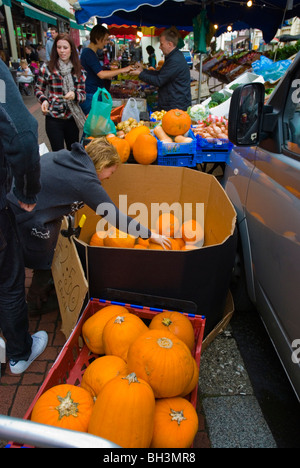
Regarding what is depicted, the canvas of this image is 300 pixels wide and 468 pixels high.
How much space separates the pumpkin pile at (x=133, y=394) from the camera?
135cm

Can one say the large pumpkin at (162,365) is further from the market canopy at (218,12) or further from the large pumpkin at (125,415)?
the market canopy at (218,12)

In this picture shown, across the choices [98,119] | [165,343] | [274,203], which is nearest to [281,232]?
[274,203]

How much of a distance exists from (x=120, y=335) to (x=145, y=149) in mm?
2239

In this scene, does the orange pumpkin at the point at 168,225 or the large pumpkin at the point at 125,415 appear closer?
the large pumpkin at the point at 125,415

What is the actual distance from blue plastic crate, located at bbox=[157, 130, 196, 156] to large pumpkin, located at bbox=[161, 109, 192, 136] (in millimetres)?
245

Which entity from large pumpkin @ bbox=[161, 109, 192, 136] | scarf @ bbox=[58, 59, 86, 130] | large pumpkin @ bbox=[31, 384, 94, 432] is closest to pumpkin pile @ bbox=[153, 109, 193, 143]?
large pumpkin @ bbox=[161, 109, 192, 136]

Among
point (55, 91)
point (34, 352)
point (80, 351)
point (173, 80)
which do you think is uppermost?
point (173, 80)

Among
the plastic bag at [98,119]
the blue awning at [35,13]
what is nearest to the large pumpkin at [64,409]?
the plastic bag at [98,119]

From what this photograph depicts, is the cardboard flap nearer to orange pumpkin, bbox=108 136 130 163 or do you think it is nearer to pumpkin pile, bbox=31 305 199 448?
pumpkin pile, bbox=31 305 199 448

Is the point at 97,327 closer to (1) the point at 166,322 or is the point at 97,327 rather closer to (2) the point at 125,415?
(1) the point at 166,322

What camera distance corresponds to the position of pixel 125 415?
1.33 meters

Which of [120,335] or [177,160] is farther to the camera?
[177,160]

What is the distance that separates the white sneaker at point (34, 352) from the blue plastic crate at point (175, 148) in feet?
7.36

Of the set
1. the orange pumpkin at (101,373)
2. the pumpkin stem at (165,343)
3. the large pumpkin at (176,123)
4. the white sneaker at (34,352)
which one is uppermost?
the large pumpkin at (176,123)
